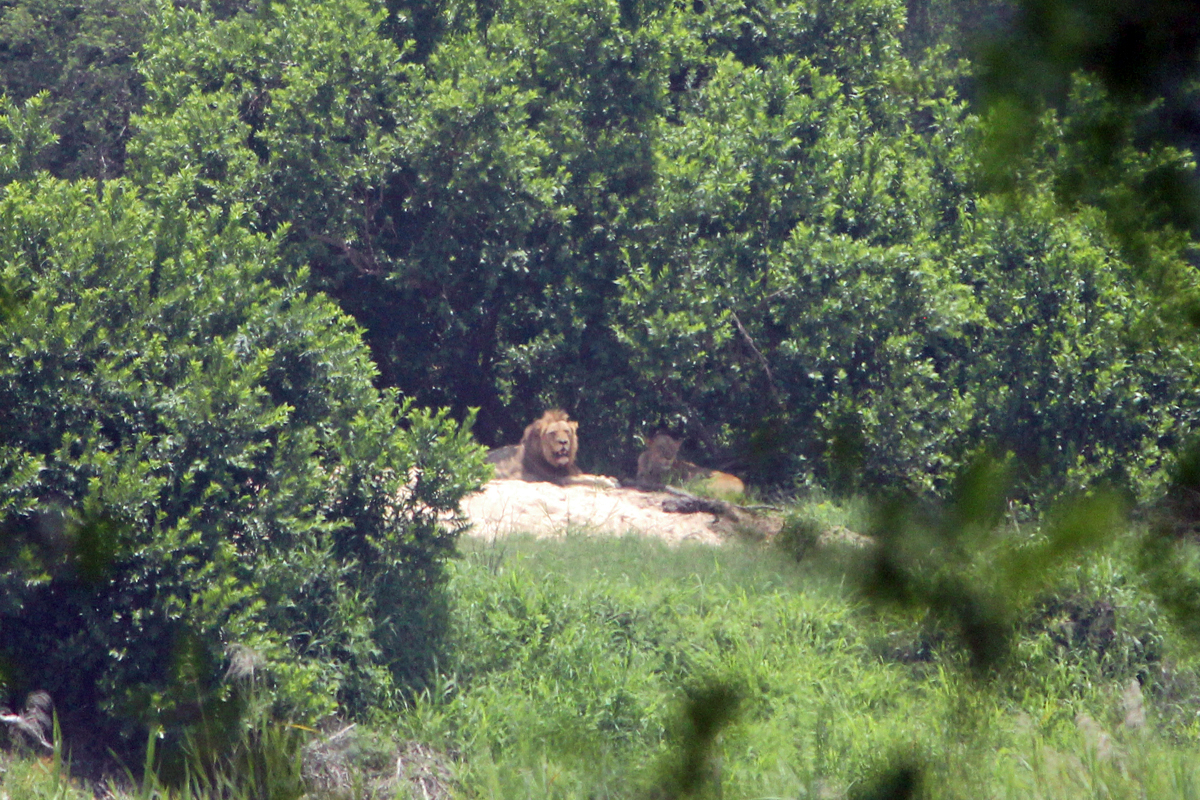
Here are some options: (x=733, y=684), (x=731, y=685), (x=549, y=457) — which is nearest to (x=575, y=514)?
(x=549, y=457)

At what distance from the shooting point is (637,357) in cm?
1082

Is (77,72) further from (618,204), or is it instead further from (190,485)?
(190,485)

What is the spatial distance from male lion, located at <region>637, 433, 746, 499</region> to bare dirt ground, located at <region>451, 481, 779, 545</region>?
457mm

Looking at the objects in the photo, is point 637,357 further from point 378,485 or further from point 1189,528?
point 1189,528

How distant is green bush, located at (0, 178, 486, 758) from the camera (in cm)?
609

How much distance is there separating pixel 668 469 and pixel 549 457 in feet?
3.96

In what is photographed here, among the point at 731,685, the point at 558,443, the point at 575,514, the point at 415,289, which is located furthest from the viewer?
the point at 415,289

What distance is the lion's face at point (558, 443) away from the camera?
414 inches

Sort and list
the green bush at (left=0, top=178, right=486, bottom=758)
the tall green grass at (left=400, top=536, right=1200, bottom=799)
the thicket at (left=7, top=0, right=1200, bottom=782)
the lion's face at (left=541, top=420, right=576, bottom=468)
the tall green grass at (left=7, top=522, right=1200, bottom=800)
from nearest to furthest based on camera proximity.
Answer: the tall green grass at (left=7, top=522, right=1200, bottom=800) < the tall green grass at (left=400, top=536, right=1200, bottom=799) < the green bush at (left=0, top=178, right=486, bottom=758) < the thicket at (left=7, top=0, right=1200, bottom=782) < the lion's face at (left=541, top=420, right=576, bottom=468)

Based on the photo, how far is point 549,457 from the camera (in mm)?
10578

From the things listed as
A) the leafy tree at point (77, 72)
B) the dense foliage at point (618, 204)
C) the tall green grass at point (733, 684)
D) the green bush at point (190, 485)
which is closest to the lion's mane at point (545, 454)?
the dense foliage at point (618, 204)

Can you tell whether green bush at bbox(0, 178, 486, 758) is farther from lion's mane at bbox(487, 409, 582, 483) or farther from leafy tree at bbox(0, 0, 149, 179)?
leafy tree at bbox(0, 0, 149, 179)

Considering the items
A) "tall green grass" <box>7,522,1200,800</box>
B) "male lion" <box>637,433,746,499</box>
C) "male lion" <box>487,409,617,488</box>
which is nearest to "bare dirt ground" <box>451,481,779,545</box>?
"male lion" <box>487,409,617,488</box>

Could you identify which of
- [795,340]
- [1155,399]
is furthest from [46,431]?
[1155,399]
